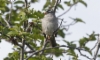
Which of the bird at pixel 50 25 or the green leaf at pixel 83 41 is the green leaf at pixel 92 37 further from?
the bird at pixel 50 25

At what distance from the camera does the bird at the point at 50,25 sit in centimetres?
552

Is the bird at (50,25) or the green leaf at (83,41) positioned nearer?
the green leaf at (83,41)

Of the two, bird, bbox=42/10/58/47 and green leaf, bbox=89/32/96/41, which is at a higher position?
bird, bbox=42/10/58/47

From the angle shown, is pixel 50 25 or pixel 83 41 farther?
pixel 50 25

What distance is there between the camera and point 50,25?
19.4 feet

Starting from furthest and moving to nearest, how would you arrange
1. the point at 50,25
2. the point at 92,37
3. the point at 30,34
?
the point at 50,25 → the point at 92,37 → the point at 30,34

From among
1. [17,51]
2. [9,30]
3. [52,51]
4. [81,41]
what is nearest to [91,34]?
[81,41]

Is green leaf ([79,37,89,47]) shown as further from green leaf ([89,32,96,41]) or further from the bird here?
the bird

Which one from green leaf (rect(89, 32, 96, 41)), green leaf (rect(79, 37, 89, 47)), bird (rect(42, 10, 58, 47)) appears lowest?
green leaf (rect(79, 37, 89, 47))

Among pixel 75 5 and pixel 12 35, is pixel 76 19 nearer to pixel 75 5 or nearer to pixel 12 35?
pixel 75 5

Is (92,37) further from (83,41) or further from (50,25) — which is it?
(50,25)

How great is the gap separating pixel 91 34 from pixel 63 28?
514 millimetres

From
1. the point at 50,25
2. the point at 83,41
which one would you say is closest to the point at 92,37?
the point at 83,41

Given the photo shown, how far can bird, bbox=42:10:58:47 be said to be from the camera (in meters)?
5.52
